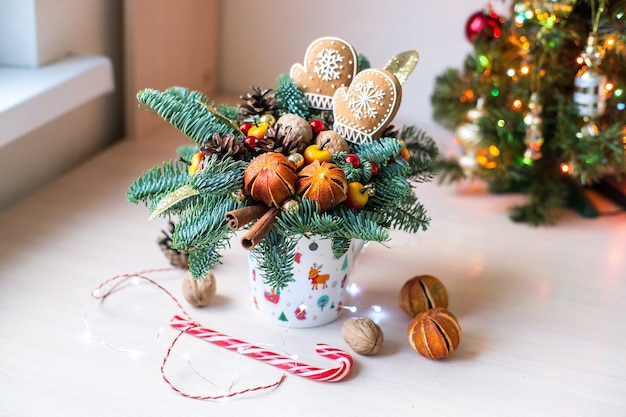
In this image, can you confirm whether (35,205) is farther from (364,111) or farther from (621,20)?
(621,20)

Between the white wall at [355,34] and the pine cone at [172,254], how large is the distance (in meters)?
0.63

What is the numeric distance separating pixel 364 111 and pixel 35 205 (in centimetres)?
50

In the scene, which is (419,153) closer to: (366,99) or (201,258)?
(366,99)

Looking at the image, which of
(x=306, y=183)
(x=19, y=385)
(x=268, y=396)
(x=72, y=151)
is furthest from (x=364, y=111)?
(x=72, y=151)

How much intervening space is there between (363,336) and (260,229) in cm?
17

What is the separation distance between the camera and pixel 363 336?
0.75 metres

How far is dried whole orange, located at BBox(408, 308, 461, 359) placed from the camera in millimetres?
739

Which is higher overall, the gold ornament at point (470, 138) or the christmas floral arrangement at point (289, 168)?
the christmas floral arrangement at point (289, 168)

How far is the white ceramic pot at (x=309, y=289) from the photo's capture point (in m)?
0.75

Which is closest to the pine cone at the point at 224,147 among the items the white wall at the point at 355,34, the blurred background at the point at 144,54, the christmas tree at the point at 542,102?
the blurred background at the point at 144,54

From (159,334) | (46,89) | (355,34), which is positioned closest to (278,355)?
(159,334)

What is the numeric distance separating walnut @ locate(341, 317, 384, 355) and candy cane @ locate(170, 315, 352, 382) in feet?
0.05

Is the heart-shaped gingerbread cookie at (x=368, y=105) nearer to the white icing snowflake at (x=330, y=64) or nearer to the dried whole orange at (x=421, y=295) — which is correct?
the white icing snowflake at (x=330, y=64)

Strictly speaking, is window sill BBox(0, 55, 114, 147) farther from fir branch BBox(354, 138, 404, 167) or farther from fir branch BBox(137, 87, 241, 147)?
fir branch BBox(354, 138, 404, 167)
